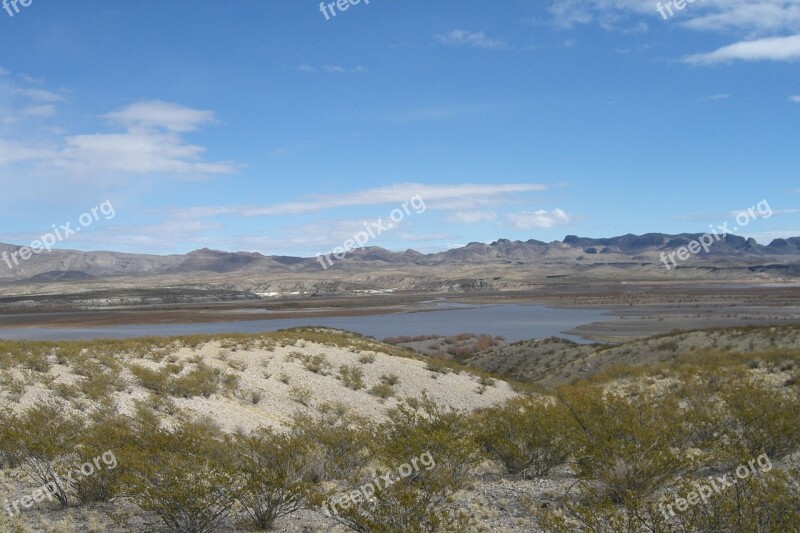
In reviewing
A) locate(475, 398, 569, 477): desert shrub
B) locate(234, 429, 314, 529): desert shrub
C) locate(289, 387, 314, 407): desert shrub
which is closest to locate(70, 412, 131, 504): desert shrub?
locate(234, 429, 314, 529): desert shrub

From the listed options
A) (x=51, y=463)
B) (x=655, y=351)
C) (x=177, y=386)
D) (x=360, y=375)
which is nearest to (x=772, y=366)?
(x=655, y=351)

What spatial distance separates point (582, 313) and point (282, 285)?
118546 mm

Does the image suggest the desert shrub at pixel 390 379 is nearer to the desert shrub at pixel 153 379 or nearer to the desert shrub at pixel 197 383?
the desert shrub at pixel 197 383

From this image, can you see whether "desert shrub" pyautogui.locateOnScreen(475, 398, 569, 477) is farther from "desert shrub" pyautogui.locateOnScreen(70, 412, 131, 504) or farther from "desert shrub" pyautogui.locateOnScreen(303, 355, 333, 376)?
"desert shrub" pyautogui.locateOnScreen(303, 355, 333, 376)

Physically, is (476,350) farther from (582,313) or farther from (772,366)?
(582,313)

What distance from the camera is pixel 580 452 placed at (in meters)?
8.66

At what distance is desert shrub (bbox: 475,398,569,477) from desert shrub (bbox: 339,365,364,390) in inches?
448

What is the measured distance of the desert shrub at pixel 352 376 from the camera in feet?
69.3

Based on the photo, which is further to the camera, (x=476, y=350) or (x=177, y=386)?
(x=476, y=350)

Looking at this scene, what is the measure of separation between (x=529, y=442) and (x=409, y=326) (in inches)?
2065

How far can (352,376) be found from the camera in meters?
22.0

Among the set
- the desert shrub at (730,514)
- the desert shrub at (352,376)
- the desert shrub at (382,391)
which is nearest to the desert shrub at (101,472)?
the desert shrub at (730,514)

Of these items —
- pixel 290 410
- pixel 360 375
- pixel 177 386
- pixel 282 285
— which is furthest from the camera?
pixel 282 285

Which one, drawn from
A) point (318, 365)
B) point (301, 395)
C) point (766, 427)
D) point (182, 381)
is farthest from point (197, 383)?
point (766, 427)
